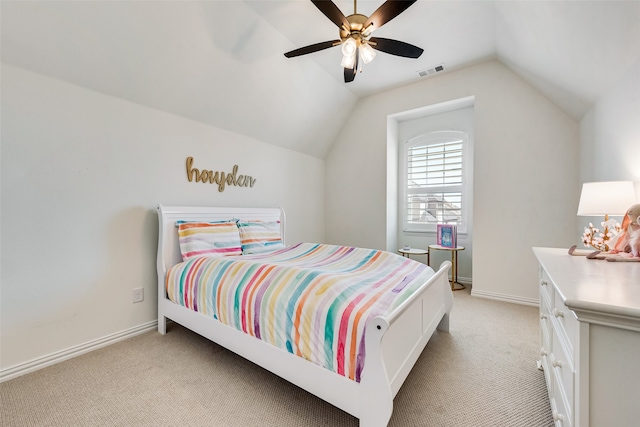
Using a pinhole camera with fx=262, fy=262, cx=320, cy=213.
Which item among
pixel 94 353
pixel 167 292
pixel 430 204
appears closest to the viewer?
pixel 94 353

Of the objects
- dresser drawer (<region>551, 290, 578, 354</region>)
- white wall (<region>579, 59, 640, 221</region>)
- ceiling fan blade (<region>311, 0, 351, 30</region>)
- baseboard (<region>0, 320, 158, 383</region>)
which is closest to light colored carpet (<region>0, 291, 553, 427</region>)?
baseboard (<region>0, 320, 158, 383</region>)

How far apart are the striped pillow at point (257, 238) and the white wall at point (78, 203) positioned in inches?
22.6

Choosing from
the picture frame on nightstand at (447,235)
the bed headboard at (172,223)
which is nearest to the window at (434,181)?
the picture frame on nightstand at (447,235)

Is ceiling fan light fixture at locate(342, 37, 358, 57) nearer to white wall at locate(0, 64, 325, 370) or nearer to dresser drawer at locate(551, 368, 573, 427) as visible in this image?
white wall at locate(0, 64, 325, 370)

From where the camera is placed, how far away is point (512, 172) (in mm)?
3109

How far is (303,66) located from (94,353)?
11.3 feet

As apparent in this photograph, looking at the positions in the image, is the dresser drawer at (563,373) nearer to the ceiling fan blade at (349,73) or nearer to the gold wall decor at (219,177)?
the ceiling fan blade at (349,73)

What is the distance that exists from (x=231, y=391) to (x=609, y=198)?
2610 mm

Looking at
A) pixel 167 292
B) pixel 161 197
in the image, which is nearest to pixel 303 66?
pixel 161 197

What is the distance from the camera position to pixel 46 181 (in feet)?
6.12

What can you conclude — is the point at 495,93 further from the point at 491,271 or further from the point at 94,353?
the point at 94,353

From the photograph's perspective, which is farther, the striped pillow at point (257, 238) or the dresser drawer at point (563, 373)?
the striped pillow at point (257, 238)

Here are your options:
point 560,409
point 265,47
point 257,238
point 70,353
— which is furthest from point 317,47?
point 70,353

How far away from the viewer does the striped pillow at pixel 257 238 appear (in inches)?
110
